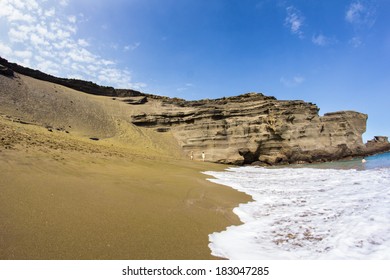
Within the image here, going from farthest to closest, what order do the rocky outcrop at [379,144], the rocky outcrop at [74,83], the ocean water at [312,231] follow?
the rocky outcrop at [379,144] < the rocky outcrop at [74,83] < the ocean water at [312,231]

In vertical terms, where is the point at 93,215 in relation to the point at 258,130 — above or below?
below

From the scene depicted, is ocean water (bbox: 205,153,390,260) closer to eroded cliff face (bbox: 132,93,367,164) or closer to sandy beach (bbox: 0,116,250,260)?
sandy beach (bbox: 0,116,250,260)

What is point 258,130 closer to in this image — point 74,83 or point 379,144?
point 74,83

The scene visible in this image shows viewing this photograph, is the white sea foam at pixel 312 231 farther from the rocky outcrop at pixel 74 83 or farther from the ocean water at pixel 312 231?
the rocky outcrop at pixel 74 83

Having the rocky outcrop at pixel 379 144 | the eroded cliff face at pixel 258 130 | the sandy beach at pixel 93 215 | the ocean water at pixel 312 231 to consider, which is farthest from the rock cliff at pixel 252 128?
the ocean water at pixel 312 231

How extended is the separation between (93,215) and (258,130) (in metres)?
29.9

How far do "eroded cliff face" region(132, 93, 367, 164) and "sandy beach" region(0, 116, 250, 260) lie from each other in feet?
82.6

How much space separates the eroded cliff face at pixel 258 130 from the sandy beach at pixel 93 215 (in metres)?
25.2

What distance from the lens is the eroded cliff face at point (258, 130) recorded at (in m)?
31.5

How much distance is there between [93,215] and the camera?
367cm

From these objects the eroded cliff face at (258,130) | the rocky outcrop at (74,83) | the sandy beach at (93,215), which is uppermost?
the rocky outcrop at (74,83)

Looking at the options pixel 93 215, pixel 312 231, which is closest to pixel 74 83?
pixel 93 215

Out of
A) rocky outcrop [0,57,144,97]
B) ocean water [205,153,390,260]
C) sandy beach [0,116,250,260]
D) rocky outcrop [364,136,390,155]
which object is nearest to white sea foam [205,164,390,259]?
ocean water [205,153,390,260]
